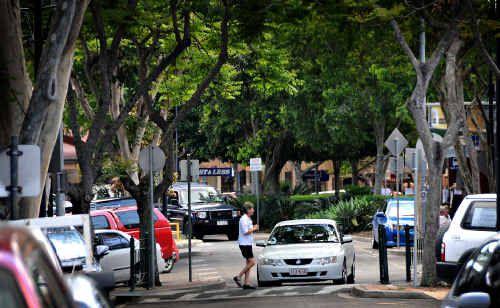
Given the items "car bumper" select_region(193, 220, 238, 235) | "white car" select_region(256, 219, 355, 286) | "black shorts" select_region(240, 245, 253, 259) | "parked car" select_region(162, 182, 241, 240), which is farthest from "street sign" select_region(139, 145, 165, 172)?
"car bumper" select_region(193, 220, 238, 235)

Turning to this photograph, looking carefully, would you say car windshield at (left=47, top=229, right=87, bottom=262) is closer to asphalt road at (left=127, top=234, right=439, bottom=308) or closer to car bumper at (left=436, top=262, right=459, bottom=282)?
asphalt road at (left=127, top=234, right=439, bottom=308)

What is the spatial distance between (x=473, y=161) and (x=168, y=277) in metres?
10.1

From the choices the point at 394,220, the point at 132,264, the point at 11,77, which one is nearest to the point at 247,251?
the point at 132,264

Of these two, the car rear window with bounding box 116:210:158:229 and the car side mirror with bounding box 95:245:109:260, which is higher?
the car rear window with bounding box 116:210:158:229

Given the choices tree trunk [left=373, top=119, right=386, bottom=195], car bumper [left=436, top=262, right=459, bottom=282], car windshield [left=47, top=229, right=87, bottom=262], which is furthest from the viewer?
tree trunk [left=373, top=119, right=386, bottom=195]

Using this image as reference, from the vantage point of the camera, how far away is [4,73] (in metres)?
16.4

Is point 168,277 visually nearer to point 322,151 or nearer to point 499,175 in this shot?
point 499,175

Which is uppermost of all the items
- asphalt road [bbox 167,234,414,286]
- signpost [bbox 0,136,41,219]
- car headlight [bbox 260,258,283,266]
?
signpost [bbox 0,136,41,219]

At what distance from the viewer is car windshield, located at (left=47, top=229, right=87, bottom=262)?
519 inches

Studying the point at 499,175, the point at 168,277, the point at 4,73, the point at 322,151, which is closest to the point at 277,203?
the point at 322,151

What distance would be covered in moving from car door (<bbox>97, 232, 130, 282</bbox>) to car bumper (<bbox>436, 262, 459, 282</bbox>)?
7.08m

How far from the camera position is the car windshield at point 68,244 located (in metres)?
13.2

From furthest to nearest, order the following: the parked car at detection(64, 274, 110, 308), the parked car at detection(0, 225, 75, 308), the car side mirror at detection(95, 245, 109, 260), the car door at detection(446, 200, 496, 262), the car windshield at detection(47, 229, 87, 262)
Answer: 1. the car door at detection(446, 200, 496, 262)
2. the car side mirror at detection(95, 245, 109, 260)
3. the car windshield at detection(47, 229, 87, 262)
4. the parked car at detection(64, 274, 110, 308)
5. the parked car at detection(0, 225, 75, 308)

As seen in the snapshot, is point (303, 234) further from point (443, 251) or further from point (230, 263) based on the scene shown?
point (230, 263)
